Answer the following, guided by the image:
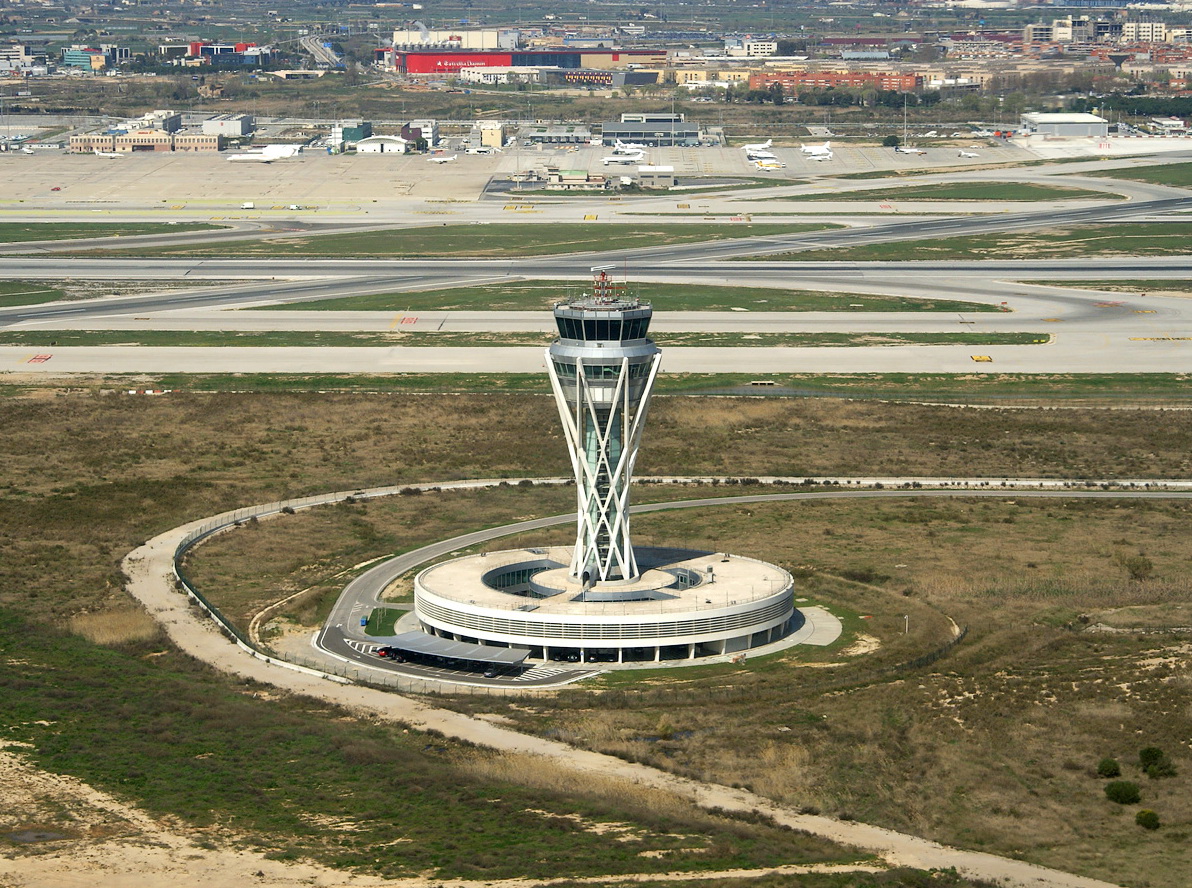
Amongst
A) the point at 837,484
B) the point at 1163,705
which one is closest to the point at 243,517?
the point at 837,484

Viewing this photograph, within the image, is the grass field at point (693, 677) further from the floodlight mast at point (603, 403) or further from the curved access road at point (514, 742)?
the floodlight mast at point (603, 403)

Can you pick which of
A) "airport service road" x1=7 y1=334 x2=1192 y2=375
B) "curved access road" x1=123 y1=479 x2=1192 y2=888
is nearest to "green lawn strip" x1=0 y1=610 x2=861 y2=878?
"curved access road" x1=123 y1=479 x2=1192 y2=888

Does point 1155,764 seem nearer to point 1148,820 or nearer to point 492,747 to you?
point 1148,820

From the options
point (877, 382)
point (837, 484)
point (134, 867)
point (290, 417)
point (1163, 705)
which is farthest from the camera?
point (877, 382)

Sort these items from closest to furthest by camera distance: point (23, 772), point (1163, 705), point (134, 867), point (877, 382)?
point (134, 867), point (23, 772), point (1163, 705), point (877, 382)

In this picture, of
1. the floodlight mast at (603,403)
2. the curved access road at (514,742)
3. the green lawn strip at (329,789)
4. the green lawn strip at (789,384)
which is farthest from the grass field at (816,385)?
the green lawn strip at (329,789)

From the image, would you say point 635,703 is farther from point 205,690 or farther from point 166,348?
point 166,348
